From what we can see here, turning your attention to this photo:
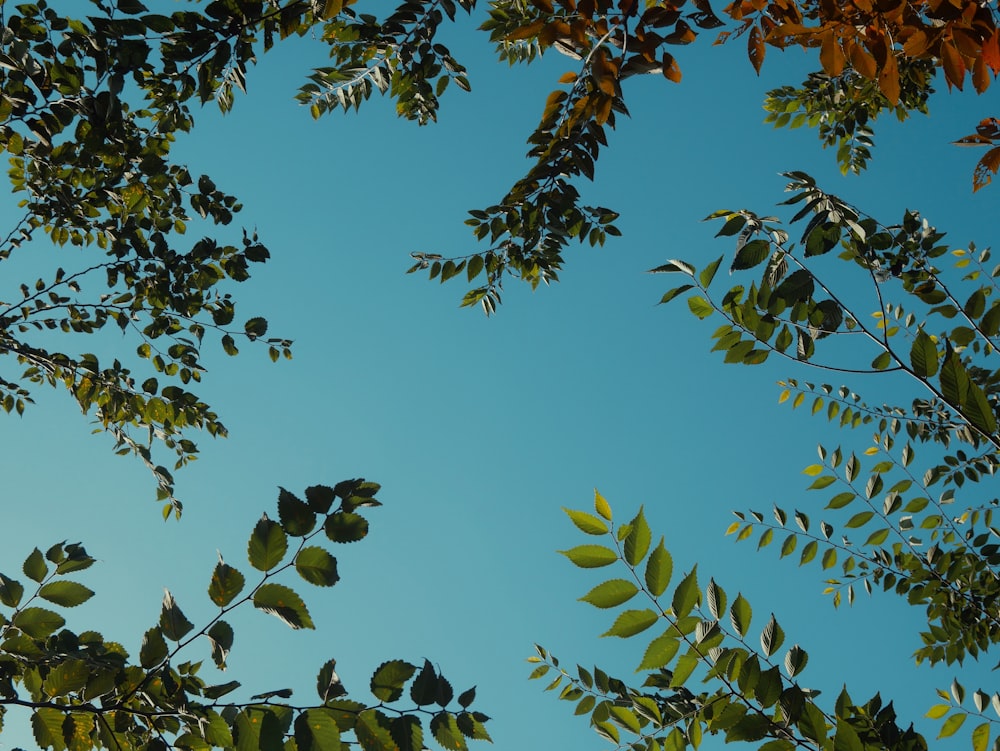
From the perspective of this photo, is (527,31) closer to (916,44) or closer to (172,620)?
(916,44)

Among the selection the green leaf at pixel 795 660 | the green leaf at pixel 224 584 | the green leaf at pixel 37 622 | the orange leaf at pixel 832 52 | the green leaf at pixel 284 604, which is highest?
the orange leaf at pixel 832 52

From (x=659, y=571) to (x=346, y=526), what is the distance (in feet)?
1.75

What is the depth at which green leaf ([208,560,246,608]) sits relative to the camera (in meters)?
1.15

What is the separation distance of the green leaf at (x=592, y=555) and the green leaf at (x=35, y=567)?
3.56 ft

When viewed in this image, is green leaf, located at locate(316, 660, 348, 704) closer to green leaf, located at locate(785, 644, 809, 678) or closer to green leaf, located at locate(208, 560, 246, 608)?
green leaf, located at locate(208, 560, 246, 608)

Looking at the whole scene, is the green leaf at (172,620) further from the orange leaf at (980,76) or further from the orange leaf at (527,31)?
the orange leaf at (980,76)

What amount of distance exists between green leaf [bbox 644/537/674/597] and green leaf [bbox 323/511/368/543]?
485 mm

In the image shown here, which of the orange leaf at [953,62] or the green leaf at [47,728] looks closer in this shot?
the green leaf at [47,728]

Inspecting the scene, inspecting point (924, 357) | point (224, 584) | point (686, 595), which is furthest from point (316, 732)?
Result: point (924, 357)

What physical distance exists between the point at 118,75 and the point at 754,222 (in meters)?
1.84

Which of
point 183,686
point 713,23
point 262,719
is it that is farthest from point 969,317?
point 183,686

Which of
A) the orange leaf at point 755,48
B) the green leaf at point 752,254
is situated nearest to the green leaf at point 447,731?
the green leaf at point 752,254

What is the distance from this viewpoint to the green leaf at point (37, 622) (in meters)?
1.30

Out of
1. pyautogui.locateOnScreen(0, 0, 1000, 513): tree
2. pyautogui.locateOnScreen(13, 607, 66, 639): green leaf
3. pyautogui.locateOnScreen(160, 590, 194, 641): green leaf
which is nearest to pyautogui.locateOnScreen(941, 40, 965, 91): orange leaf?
pyautogui.locateOnScreen(0, 0, 1000, 513): tree
